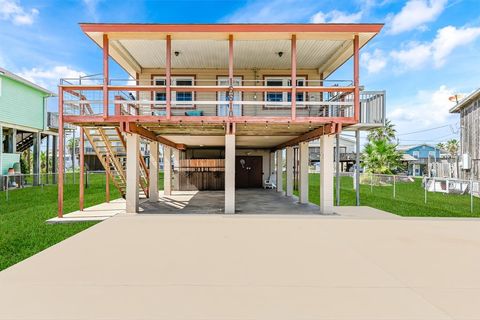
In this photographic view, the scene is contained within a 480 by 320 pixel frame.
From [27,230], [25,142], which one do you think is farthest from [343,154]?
[27,230]

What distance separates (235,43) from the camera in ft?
38.3

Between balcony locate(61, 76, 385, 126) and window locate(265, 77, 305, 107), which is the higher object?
window locate(265, 77, 305, 107)

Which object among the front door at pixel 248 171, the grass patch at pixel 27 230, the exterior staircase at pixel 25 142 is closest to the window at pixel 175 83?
the grass patch at pixel 27 230

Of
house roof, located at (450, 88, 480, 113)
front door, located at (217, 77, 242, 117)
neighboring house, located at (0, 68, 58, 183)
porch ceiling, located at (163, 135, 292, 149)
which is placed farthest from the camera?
neighboring house, located at (0, 68, 58, 183)

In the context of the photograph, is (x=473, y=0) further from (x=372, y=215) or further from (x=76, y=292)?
(x=76, y=292)

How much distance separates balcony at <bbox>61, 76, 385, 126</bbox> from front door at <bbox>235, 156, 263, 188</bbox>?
886 cm

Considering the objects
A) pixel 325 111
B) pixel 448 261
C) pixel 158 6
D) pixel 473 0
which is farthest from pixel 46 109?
pixel 473 0

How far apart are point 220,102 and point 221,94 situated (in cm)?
473

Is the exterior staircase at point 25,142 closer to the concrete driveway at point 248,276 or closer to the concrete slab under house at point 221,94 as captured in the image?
the concrete slab under house at point 221,94

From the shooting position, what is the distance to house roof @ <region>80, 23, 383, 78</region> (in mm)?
10070

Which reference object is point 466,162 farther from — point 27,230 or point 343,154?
point 343,154

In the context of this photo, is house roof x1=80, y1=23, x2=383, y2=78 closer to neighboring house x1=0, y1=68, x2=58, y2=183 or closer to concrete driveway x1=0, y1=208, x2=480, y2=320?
concrete driveway x1=0, y1=208, x2=480, y2=320

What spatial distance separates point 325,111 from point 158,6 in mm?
16010

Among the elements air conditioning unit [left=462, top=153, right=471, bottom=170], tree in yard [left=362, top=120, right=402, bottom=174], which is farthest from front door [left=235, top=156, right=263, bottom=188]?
air conditioning unit [left=462, top=153, right=471, bottom=170]
